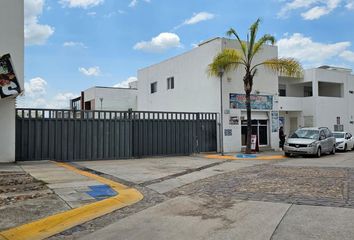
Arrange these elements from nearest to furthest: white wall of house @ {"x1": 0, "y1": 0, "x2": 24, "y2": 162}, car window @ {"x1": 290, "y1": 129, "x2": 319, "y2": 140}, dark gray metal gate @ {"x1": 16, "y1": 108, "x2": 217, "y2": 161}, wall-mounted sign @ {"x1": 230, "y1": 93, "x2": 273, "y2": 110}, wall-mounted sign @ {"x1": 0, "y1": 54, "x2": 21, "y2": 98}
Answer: wall-mounted sign @ {"x1": 0, "y1": 54, "x2": 21, "y2": 98}
white wall of house @ {"x1": 0, "y1": 0, "x2": 24, "y2": 162}
dark gray metal gate @ {"x1": 16, "y1": 108, "x2": 217, "y2": 161}
car window @ {"x1": 290, "y1": 129, "x2": 319, "y2": 140}
wall-mounted sign @ {"x1": 230, "y1": 93, "x2": 273, "y2": 110}

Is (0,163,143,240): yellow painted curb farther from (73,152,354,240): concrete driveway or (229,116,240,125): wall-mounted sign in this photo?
(229,116,240,125): wall-mounted sign

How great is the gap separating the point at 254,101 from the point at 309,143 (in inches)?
235

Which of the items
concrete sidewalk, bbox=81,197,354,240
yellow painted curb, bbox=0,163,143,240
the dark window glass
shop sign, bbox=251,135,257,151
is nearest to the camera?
concrete sidewalk, bbox=81,197,354,240

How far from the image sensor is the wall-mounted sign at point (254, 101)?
83.9 feet

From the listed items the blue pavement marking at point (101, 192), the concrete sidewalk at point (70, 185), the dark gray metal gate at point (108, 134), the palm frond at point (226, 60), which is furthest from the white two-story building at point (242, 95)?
the blue pavement marking at point (101, 192)

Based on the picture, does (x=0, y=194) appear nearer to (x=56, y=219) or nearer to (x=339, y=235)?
(x=56, y=219)

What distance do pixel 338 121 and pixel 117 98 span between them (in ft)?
80.0

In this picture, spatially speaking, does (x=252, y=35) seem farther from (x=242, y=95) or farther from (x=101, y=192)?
(x=101, y=192)

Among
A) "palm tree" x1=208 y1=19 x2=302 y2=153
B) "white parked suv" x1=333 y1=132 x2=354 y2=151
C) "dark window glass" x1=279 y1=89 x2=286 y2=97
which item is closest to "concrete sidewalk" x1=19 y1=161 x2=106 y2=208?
"palm tree" x1=208 y1=19 x2=302 y2=153

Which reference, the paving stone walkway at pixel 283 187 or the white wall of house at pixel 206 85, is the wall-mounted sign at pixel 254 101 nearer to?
the white wall of house at pixel 206 85

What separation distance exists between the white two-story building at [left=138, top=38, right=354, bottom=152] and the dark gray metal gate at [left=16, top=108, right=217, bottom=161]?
1.74 metres

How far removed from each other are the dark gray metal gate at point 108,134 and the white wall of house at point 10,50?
3.19 feet

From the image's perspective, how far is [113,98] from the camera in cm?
4494

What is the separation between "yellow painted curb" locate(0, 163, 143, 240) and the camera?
6.40m
